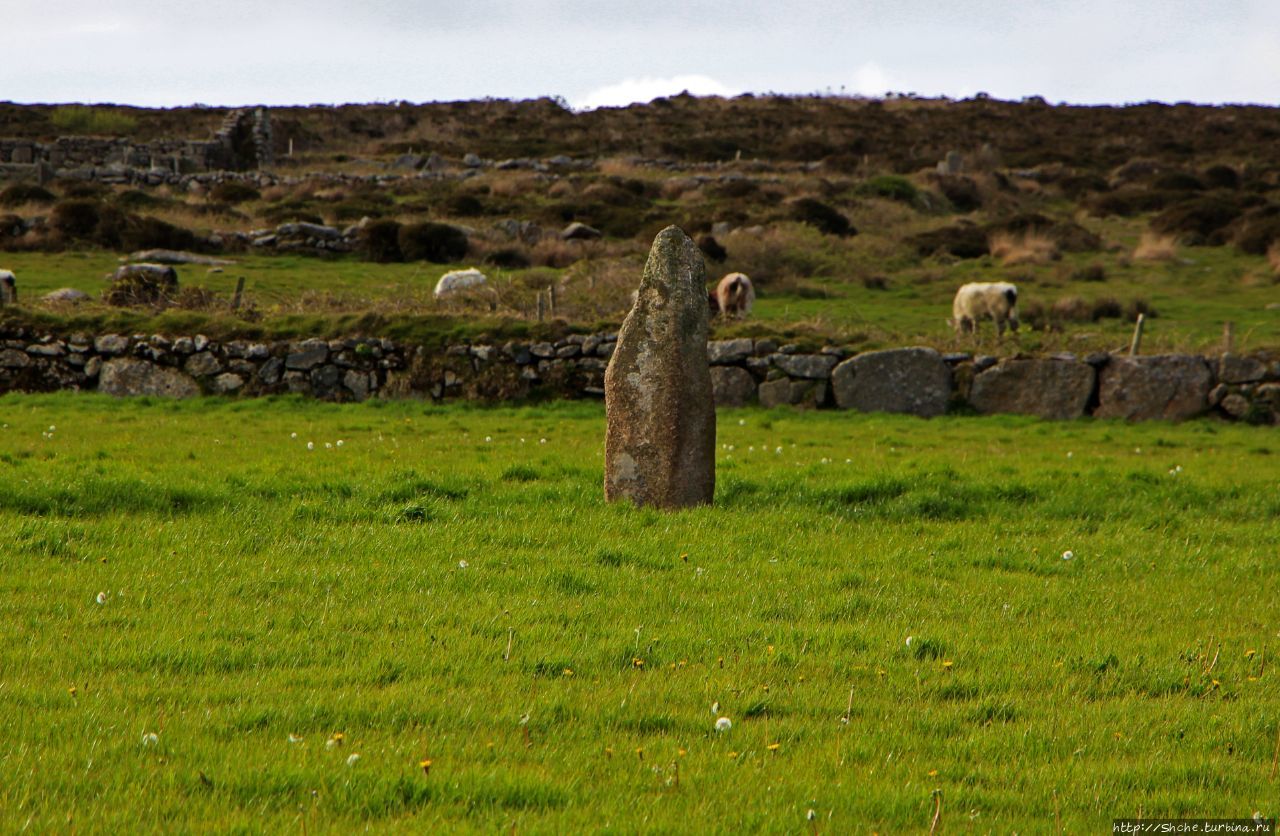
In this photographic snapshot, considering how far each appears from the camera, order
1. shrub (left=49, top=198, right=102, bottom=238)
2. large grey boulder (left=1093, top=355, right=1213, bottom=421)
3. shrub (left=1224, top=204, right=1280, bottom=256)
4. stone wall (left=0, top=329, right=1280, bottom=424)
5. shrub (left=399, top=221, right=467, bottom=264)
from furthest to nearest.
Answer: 1. shrub (left=1224, top=204, right=1280, bottom=256)
2. shrub (left=399, top=221, right=467, bottom=264)
3. shrub (left=49, top=198, right=102, bottom=238)
4. stone wall (left=0, top=329, right=1280, bottom=424)
5. large grey boulder (left=1093, top=355, right=1213, bottom=421)

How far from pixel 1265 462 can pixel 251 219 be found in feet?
121

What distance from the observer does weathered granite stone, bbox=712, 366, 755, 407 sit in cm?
2416

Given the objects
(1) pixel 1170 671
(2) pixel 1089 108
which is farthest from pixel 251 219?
(2) pixel 1089 108

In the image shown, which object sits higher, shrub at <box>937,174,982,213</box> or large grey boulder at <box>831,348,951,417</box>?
shrub at <box>937,174,982,213</box>

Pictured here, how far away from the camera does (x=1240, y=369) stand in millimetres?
23281

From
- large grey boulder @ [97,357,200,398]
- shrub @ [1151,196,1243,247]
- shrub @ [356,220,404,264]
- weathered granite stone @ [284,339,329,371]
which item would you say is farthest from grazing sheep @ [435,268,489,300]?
shrub @ [1151,196,1243,247]

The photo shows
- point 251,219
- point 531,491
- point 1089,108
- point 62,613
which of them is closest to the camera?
point 62,613

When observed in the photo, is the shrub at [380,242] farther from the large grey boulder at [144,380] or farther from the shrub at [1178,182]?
the shrub at [1178,182]

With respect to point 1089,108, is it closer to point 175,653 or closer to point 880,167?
point 880,167

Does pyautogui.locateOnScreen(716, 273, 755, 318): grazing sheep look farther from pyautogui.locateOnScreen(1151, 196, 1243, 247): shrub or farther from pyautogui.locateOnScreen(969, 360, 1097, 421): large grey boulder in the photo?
pyautogui.locateOnScreen(1151, 196, 1243, 247): shrub

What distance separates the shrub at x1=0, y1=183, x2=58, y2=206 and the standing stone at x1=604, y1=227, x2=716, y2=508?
38.9 meters

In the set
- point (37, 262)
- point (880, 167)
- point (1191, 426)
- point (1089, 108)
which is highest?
point (1089, 108)

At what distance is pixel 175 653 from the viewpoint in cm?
668

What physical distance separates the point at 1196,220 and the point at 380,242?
2965 cm
